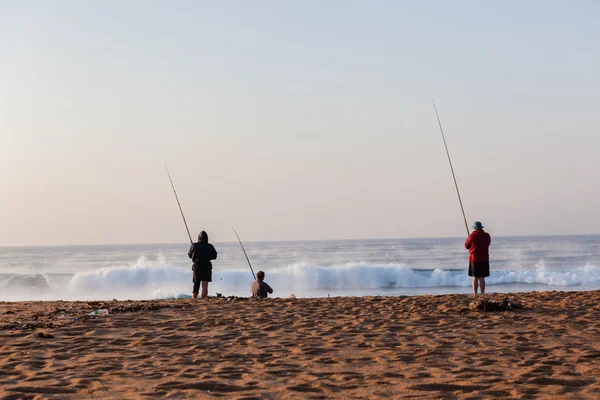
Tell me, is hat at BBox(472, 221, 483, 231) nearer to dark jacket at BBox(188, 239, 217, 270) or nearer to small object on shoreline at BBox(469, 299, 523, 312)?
small object on shoreline at BBox(469, 299, 523, 312)

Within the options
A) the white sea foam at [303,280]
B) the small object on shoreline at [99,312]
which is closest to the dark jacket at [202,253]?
the small object on shoreline at [99,312]

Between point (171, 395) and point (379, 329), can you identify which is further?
point (379, 329)

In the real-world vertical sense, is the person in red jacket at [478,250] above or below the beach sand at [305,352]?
above

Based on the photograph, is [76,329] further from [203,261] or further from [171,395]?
[203,261]

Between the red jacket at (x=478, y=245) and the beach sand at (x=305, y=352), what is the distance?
1.63m

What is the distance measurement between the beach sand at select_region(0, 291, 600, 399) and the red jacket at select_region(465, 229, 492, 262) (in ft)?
5.36

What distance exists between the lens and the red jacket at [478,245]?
11.2m

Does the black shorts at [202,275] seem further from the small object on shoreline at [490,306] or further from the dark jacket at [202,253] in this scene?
the small object on shoreline at [490,306]

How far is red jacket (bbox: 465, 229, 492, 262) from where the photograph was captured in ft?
36.9

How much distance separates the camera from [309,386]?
16.3 ft

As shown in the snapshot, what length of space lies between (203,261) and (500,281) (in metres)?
18.6

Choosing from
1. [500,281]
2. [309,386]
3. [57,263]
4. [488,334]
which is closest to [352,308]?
[488,334]

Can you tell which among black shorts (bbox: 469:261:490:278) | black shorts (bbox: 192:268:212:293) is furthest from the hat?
black shorts (bbox: 192:268:212:293)

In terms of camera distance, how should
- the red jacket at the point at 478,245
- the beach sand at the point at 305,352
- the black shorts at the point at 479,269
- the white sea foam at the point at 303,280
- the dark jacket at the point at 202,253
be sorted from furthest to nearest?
the white sea foam at the point at 303,280, the dark jacket at the point at 202,253, the black shorts at the point at 479,269, the red jacket at the point at 478,245, the beach sand at the point at 305,352
